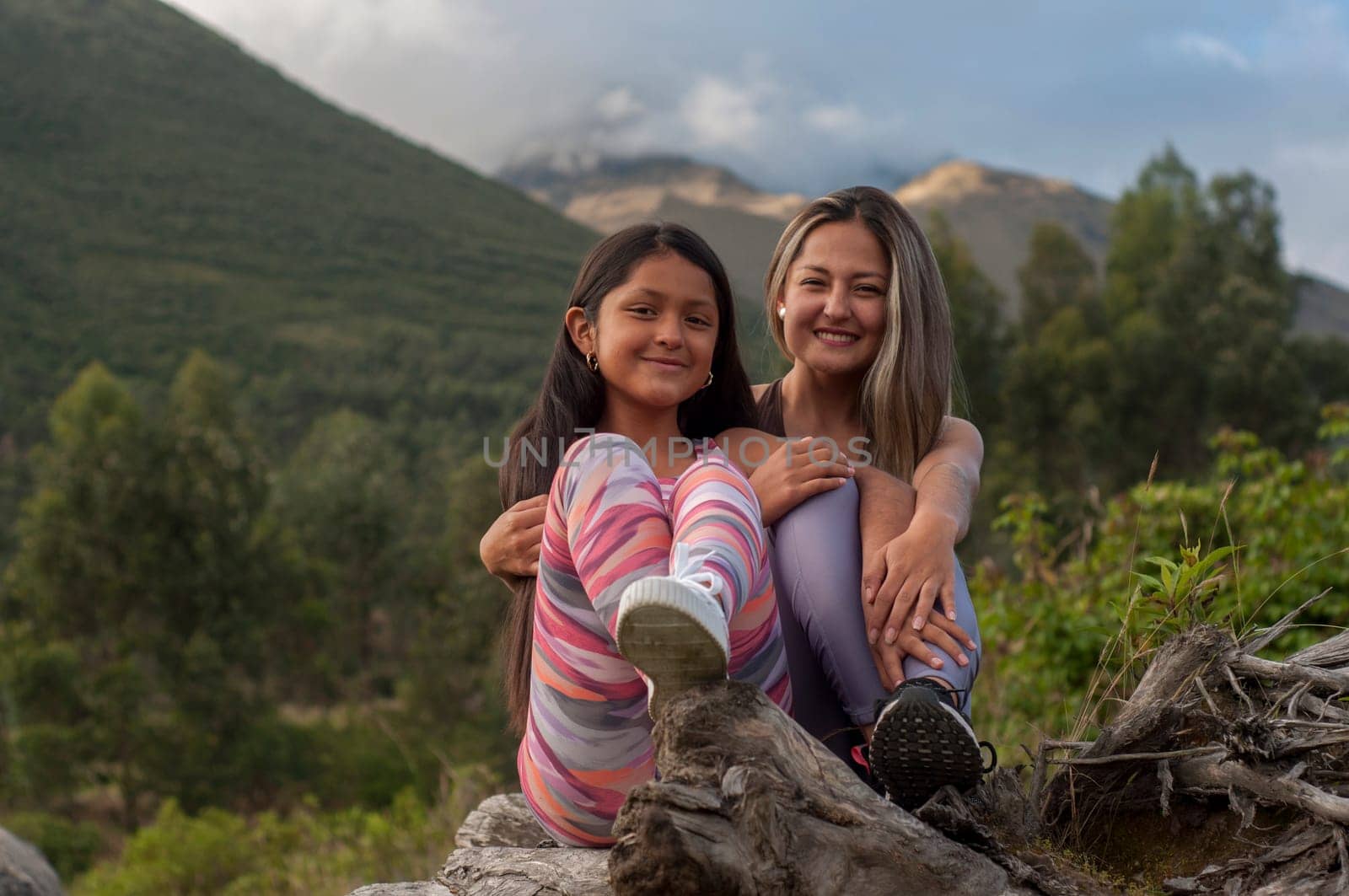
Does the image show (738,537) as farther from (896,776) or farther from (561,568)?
(896,776)

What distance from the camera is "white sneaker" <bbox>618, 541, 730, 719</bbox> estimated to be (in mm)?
1576

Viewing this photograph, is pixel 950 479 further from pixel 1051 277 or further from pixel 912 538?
pixel 1051 277

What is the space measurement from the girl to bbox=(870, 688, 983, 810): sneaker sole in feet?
0.81

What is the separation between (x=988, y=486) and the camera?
83.1ft

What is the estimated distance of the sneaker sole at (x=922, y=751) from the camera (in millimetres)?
1835

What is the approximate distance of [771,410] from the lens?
9.79 feet

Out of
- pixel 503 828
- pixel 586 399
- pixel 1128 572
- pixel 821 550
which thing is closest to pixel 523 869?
pixel 503 828

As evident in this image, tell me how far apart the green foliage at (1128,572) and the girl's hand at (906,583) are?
202 cm

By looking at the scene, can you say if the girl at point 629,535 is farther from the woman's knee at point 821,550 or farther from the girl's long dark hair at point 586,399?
the woman's knee at point 821,550

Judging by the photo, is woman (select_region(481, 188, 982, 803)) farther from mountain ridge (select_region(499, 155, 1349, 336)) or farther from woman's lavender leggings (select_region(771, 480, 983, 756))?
mountain ridge (select_region(499, 155, 1349, 336))

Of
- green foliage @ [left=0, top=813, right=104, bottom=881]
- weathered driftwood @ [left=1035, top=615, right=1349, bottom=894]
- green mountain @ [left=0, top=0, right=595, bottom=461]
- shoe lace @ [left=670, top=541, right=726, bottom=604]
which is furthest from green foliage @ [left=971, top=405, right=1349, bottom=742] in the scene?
green mountain @ [left=0, top=0, right=595, bottom=461]

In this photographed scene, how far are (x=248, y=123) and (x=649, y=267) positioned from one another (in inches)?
3201

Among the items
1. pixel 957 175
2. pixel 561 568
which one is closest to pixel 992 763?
pixel 561 568

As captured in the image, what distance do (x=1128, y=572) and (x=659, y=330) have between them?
2.23 meters
